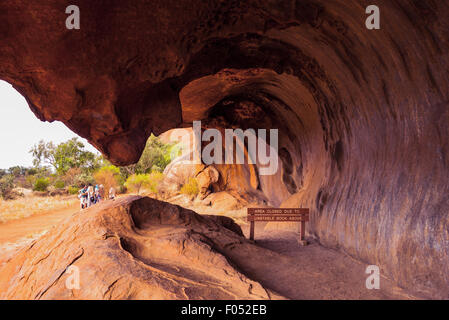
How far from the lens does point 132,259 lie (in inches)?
118

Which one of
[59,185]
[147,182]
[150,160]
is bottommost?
[59,185]

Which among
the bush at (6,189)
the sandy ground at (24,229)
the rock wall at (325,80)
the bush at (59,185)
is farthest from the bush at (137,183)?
the rock wall at (325,80)

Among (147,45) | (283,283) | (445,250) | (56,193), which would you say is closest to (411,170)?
(445,250)

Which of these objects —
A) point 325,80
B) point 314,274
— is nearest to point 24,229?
point 314,274

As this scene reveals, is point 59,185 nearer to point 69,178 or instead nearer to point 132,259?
point 69,178

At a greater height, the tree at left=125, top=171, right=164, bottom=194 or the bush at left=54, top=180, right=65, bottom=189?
the tree at left=125, top=171, right=164, bottom=194

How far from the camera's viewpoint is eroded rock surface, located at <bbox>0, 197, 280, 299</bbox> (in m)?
2.50

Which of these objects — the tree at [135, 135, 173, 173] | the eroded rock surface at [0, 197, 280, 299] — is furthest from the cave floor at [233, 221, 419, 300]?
the tree at [135, 135, 173, 173]

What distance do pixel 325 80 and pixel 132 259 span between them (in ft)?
15.5

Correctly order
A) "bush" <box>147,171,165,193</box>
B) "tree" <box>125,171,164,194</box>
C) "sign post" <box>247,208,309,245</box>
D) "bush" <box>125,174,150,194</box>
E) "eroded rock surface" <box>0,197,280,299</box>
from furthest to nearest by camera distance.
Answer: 1. "bush" <box>125,174,150,194</box>
2. "tree" <box>125,171,164,194</box>
3. "bush" <box>147,171,165,193</box>
4. "sign post" <box>247,208,309,245</box>
5. "eroded rock surface" <box>0,197,280,299</box>

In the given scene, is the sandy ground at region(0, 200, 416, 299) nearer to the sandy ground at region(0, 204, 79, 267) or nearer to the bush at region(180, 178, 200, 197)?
the sandy ground at region(0, 204, 79, 267)

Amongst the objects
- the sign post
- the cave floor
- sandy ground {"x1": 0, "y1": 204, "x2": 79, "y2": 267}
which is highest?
the sign post

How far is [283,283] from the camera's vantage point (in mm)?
3520

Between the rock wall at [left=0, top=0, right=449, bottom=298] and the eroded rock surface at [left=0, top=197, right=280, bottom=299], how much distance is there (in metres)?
1.74
